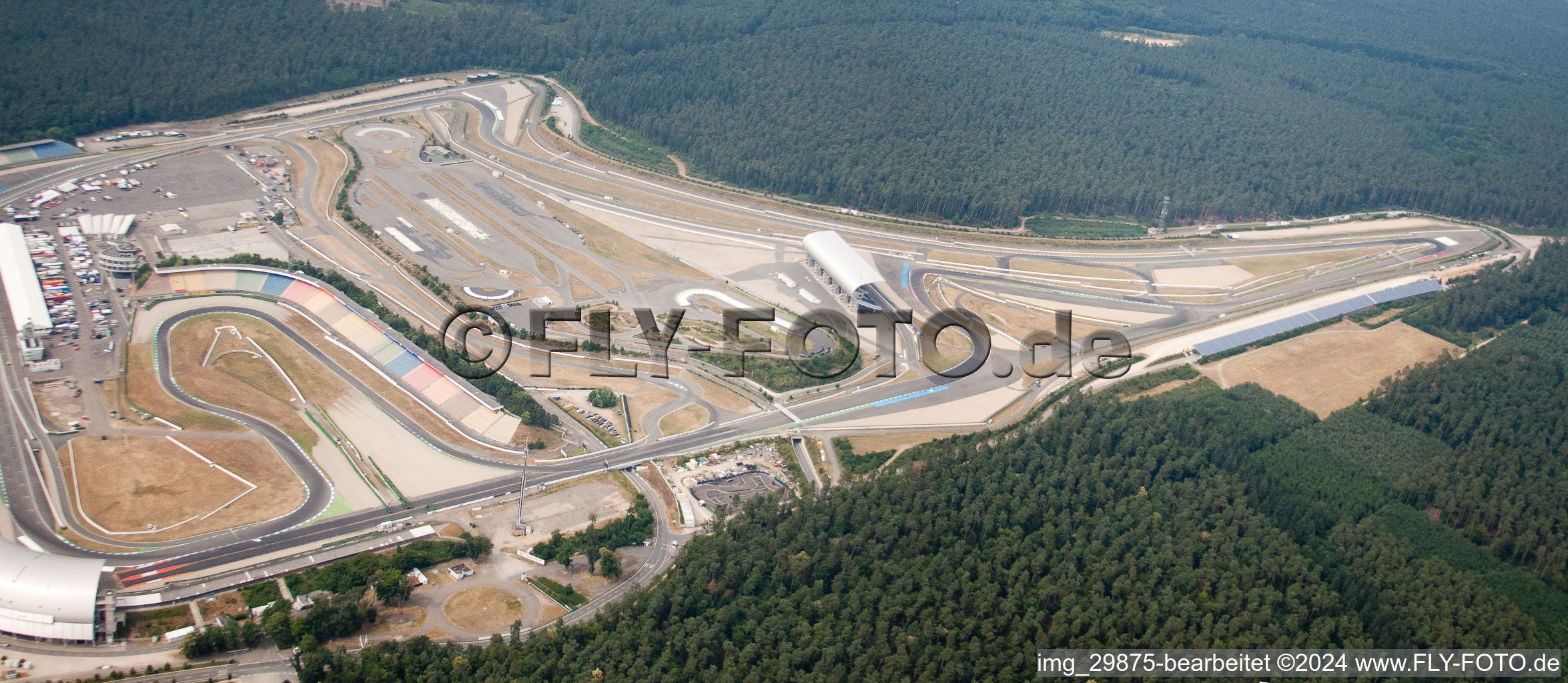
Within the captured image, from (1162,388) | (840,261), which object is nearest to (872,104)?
(840,261)

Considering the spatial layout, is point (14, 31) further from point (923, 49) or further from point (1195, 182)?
point (1195, 182)

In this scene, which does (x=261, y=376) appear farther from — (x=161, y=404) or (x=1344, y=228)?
(x=1344, y=228)

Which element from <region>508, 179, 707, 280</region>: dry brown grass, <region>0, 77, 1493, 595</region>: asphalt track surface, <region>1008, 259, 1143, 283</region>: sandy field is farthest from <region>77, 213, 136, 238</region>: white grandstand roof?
<region>1008, 259, 1143, 283</region>: sandy field

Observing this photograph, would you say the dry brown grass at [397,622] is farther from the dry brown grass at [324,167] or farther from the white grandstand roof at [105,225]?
the dry brown grass at [324,167]

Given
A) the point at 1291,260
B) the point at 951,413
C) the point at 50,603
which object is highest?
the point at 1291,260

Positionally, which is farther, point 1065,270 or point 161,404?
point 1065,270

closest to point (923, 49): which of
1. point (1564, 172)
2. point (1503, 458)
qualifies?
point (1564, 172)

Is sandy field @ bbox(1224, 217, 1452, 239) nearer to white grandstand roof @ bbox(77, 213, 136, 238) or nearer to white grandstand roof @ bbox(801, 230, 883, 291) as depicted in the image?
white grandstand roof @ bbox(801, 230, 883, 291)
